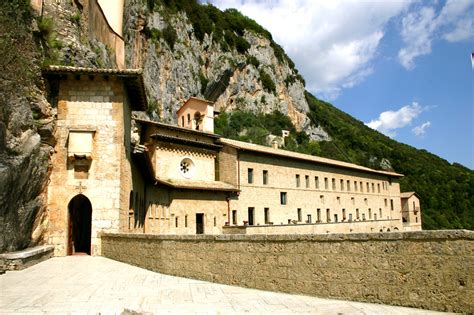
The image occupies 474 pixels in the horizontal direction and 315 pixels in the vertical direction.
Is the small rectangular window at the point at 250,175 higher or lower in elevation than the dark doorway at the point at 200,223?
higher

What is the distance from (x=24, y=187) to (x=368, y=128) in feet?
413

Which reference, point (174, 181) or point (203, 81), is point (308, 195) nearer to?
point (174, 181)

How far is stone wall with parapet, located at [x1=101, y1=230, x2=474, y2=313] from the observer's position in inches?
251

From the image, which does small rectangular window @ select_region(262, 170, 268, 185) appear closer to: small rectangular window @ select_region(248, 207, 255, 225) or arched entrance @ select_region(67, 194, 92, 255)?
small rectangular window @ select_region(248, 207, 255, 225)

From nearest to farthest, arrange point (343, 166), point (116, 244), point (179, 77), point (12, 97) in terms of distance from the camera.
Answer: point (12, 97) → point (116, 244) → point (343, 166) → point (179, 77)

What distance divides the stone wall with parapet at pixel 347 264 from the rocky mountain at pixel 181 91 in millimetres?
5457

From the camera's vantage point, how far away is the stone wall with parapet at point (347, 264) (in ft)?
20.9

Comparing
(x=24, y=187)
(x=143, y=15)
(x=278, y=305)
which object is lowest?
(x=278, y=305)

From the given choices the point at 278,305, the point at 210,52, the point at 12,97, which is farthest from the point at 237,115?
the point at 278,305

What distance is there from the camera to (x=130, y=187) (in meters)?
16.4

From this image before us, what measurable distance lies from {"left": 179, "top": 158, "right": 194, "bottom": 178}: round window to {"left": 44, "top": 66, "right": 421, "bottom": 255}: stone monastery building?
78mm

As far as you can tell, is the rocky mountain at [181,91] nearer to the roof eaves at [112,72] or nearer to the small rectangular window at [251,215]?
the roof eaves at [112,72]

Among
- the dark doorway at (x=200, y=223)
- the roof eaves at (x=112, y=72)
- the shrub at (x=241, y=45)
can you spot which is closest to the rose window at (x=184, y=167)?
the dark doorway at (x=200, y=223)

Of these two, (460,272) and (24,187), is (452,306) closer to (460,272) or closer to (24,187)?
(460,272)
